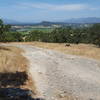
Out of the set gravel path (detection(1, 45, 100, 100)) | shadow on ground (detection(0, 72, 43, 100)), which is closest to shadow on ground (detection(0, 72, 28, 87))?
shadow on ground (detection(0, 72, 43, 100))

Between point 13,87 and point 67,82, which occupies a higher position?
point 13,87

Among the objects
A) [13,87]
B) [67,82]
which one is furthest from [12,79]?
[67,82]

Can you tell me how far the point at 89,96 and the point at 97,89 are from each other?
1.73 m

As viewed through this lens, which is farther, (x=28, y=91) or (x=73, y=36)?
(x=73, y=36)

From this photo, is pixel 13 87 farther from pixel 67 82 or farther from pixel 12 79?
pixel 67 82

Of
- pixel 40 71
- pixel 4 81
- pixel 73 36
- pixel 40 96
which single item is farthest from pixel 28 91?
pixel 73 36

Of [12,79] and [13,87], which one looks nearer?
[13,87]

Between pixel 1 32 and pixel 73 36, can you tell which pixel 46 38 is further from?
pixel 1 32

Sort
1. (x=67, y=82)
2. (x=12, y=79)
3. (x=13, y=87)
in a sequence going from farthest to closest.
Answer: (x=67, y=82) < (x=12, y=79) < (x=13, y=87)

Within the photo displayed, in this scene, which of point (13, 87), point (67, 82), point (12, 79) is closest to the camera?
point (13, 87)

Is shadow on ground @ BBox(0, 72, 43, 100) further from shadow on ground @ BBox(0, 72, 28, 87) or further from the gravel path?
the gravel path

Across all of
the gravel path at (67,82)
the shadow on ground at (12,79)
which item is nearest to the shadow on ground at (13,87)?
the shadow on ground at (12,79)

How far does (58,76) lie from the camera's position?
61.8ft

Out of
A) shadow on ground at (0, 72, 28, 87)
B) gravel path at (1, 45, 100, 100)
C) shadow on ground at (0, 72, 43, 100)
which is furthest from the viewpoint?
shadow on ground at (0, 72, 28, 87)
